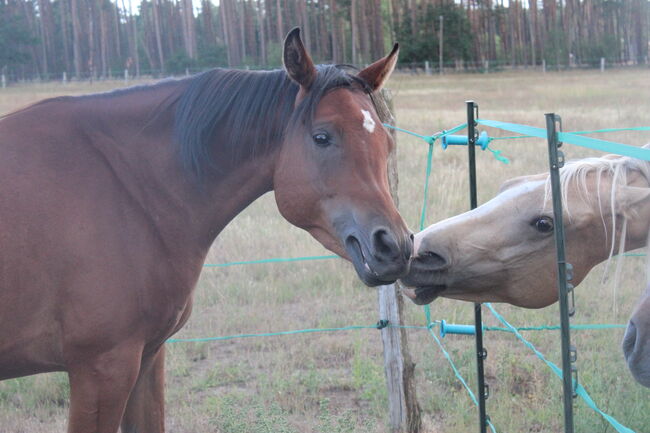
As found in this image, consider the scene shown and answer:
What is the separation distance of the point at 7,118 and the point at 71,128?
0.82 ft

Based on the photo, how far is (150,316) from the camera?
2.41m

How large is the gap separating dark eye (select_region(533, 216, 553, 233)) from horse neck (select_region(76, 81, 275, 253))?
1.00m

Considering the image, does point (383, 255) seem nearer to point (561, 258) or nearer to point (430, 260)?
point (430, 260)

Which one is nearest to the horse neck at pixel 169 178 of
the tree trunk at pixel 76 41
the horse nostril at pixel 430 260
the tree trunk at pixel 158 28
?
the horse nostril at pixel 430 260

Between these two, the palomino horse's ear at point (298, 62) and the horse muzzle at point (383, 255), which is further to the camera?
the palomino horse's ear at point (298, 62)

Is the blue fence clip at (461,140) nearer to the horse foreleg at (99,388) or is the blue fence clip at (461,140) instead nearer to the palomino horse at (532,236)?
the palomino horse at (532,236)

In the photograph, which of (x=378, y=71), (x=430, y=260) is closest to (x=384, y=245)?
(x=430, y=260)

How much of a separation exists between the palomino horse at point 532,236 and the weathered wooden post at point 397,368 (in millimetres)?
1259

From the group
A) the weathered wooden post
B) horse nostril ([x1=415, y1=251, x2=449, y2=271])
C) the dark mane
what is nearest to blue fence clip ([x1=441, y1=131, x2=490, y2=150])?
the weathered wooden post

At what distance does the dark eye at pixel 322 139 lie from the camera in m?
2.35

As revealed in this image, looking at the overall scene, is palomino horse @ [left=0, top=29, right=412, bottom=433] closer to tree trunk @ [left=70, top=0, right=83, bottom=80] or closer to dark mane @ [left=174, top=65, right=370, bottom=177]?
dark mane @ [left=174, top=65, right=370, bottom=177]

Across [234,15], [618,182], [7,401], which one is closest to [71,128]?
[618,182]

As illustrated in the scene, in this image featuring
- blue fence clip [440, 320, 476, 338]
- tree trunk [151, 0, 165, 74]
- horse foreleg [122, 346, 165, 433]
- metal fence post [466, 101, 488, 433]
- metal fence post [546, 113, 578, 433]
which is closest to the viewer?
metal fence post [546, 113, 578, 433]

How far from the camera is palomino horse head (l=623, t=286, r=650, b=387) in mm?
1666
